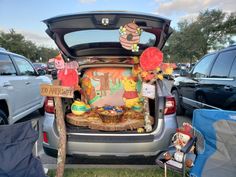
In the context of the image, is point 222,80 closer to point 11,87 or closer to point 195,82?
point 195,82

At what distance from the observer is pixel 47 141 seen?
3.32m

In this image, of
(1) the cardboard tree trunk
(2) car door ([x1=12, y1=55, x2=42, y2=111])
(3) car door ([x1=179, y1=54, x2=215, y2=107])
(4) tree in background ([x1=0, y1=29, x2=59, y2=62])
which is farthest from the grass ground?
(4) tree in background ([x1=0, y1=29, x2=59, y2=62])

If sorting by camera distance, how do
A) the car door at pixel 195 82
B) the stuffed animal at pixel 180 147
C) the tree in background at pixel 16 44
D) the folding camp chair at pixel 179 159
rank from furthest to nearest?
the tree in background at pixel 16 44, the car door at pixel 195 82, the stuffed animal at pixel 180 147, the folding camp chair at pixel 179 159

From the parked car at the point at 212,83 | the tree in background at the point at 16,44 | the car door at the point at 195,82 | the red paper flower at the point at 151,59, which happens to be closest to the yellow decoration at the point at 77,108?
the red paper flower at the point at 151,59

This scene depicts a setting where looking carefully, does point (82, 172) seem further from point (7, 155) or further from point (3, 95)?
point (3, 95)

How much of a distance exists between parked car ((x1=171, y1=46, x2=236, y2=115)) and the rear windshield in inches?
61.2

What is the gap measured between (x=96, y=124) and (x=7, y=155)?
1.16 meters

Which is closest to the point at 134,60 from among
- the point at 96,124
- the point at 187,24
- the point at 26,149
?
the point at 96,124

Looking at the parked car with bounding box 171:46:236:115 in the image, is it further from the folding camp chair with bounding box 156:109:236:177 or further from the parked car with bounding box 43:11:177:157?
the parked car with bounding box 43:11:177:157

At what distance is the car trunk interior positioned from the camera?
3.60 meters

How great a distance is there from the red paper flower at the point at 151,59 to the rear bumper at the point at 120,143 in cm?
73

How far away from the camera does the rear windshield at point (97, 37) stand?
142 inches

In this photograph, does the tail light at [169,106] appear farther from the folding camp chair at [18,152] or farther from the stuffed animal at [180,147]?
the folding camp chair at [18,152]

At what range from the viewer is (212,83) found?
5.02 m
